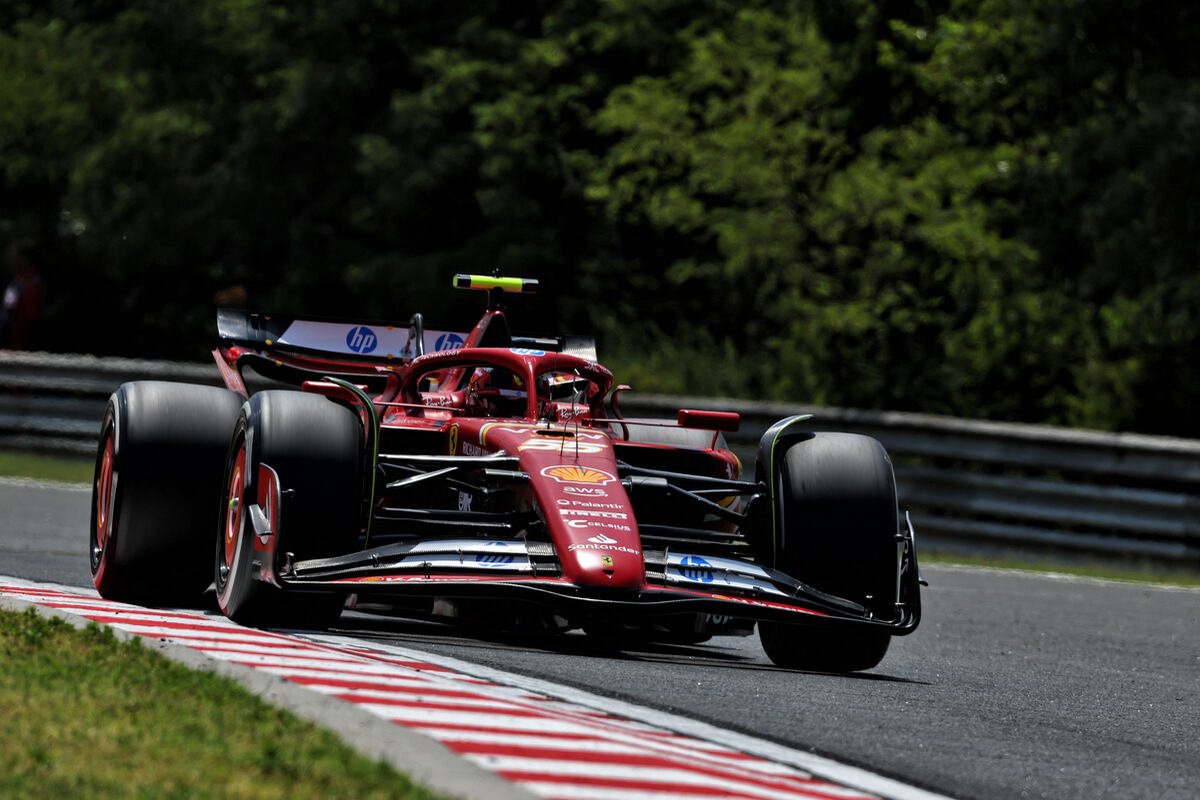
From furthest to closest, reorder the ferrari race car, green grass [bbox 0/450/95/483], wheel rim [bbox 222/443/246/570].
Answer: green grass [bbox 0/450/95/483], wheel rim [bbox 222/443/246/570], the ferrari race car

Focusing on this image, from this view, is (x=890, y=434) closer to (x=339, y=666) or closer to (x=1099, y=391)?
(x=1099, y=391)

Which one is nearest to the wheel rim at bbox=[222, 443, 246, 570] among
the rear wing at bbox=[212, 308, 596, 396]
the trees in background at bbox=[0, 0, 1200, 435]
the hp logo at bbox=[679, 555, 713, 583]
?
the hp logo at bbox=[679, 555, 713, 583]

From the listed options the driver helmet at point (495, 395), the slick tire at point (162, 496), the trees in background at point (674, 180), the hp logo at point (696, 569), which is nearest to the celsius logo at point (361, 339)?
the driver helmet at point (495, 395)

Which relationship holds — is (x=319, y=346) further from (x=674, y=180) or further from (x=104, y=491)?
(x=674, y=180)

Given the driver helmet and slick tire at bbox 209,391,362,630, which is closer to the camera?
slick tire at bbox 209,391,362,630

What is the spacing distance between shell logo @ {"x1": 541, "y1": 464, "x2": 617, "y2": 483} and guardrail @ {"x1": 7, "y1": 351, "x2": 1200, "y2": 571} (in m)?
8.29

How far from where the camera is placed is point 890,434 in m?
16.4

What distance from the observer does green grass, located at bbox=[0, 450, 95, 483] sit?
16.9 meters

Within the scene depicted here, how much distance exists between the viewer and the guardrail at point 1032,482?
15.1m

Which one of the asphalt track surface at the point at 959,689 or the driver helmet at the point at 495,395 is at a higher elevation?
the driver helmet at the point at 495,395

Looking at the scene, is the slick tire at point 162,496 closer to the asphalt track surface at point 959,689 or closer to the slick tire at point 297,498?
the slick tire at point 297,498

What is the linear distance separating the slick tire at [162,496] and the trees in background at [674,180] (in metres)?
11.5

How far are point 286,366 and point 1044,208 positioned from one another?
1136 centimetres

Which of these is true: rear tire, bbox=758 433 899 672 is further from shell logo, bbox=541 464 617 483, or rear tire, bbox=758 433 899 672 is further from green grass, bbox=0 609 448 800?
green grass, bbox=0 609 448 800
